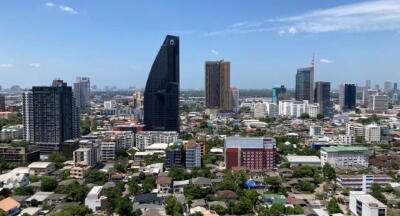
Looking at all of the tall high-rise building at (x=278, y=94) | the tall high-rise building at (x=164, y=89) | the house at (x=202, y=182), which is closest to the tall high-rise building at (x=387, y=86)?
the tall high-rise building at (x=278, y=94)

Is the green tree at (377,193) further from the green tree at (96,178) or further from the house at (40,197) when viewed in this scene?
the house at (40,197)

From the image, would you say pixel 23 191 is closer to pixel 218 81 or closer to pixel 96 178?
pixel 96 178

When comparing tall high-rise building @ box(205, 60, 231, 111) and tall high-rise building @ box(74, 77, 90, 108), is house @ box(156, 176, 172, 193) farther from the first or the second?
tall high-rise building @ box(74, 77, 90, 108)

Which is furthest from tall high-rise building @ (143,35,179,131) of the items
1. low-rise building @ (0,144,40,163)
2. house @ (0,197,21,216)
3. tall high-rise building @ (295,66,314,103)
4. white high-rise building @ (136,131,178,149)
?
tall high-rise building @ (295,66,314,103)

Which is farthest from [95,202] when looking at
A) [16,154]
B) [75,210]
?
[16,154]

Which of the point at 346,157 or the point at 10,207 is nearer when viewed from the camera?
the point at 10,207

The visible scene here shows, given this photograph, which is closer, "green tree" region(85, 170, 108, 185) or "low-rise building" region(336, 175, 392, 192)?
"low-rise building" region(336, 175, 392, 192)
